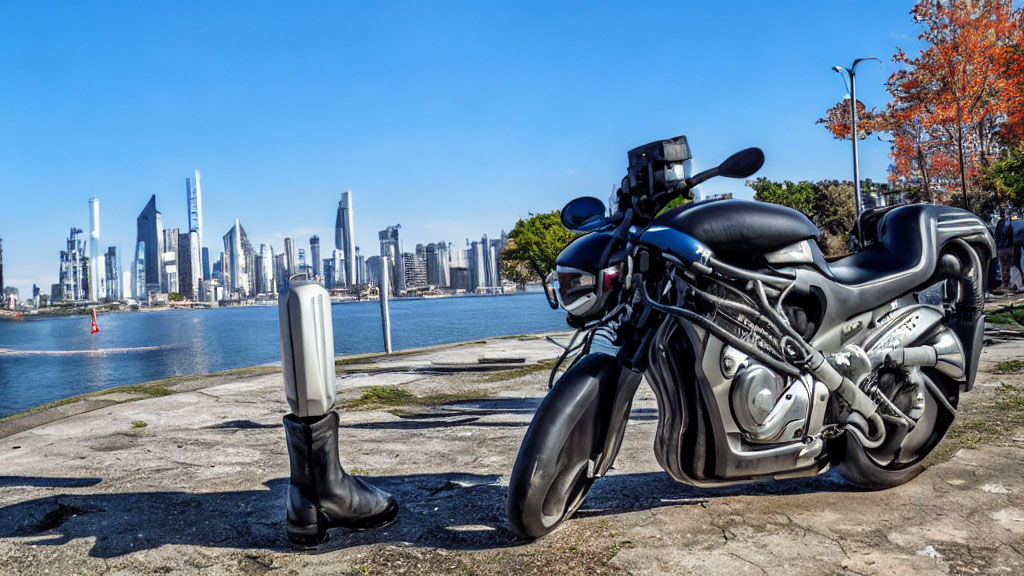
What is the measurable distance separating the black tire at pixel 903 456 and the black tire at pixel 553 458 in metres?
1.24

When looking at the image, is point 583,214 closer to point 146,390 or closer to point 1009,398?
point 1009,398

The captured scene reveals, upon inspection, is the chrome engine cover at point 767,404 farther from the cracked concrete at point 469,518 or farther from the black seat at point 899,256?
the black seat at point 899,256

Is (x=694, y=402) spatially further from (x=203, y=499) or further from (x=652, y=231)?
(x=203, y=499)

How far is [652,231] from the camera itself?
8.59 ft

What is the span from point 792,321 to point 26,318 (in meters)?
173

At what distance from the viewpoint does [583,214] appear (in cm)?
316

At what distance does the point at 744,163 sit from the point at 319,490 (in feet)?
7.36

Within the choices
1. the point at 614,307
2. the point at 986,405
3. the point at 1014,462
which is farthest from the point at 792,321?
the point at 986,405

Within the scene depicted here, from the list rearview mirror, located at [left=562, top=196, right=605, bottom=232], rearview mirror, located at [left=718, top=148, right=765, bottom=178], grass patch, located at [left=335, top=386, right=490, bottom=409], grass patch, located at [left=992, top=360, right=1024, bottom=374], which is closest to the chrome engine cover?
rearview mirror, located at [left=718, top=148, right=765, bottom=178]

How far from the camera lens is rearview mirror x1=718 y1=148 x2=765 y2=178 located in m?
2.62

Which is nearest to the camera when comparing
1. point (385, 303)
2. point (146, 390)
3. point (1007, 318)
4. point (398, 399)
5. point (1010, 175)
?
point (398, 399)

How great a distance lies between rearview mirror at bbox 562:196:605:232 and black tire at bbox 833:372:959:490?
4.90ft

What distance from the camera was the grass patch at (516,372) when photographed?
8.57 m

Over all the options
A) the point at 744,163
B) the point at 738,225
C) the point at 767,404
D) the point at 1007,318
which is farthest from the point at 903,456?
the point at 1007,318
